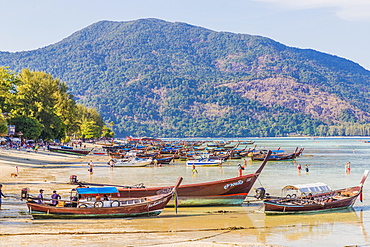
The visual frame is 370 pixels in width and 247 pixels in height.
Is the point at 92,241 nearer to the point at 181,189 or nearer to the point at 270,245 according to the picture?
the point at 270,245

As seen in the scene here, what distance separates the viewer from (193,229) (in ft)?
84.3

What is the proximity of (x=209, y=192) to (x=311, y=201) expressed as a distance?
639 centimetres

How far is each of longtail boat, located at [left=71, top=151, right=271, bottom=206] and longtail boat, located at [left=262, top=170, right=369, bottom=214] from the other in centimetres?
220

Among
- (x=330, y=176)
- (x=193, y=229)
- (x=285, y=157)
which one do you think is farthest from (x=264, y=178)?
(x=285, y=157)

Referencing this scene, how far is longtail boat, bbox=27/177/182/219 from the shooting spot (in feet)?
89.7

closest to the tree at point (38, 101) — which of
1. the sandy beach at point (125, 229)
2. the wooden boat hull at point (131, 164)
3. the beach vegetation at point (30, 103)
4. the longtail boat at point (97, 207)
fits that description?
the beach vegetation at point (30, 103)

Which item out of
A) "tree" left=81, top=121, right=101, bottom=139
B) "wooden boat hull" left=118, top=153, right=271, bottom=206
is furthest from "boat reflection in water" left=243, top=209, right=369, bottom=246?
"tree" left=81, top=121, right=101, bottom=139

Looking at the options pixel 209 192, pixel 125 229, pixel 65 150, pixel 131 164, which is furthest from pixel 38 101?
pixel 125 229

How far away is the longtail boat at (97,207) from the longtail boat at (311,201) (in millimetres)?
6122

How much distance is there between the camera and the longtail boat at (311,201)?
30278 millimetres

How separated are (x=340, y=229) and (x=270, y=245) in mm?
6397

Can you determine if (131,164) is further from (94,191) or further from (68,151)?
(94,191)

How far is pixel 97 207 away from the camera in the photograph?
90.9ft

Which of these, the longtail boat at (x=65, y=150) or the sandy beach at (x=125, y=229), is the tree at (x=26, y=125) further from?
the sandy beach at (x=125, y=229)
